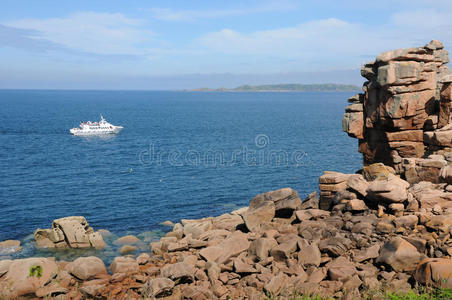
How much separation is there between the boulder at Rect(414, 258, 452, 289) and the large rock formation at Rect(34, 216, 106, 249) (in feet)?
98.4

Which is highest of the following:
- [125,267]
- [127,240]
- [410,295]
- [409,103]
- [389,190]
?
[409,103]

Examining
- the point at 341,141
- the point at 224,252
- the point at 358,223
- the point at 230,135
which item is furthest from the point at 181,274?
A: the point at 230,135

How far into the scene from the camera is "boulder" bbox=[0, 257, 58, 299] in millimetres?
26031

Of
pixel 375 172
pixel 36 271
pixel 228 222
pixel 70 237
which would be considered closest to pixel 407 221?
pixel 375 172

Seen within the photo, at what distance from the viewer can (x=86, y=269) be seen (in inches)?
1129

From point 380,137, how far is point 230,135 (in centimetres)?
8087

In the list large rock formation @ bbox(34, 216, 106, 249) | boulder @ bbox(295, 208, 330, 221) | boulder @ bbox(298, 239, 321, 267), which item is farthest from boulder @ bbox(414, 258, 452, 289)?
large rock formation @ bbox(34, 216, 106, 249)

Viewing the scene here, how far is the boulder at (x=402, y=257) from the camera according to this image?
853 inches

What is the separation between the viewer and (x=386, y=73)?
36438 mm

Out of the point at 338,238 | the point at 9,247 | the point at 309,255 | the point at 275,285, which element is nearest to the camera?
the point at 275,285

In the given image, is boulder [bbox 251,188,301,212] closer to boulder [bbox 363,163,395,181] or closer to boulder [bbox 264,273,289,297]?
boulder [bbox 363,163,395,181]

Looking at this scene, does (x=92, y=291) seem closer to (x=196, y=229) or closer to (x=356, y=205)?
(x=196, y=229)

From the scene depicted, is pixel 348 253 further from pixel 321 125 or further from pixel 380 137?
pixel 321 125

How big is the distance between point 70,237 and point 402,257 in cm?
3148
